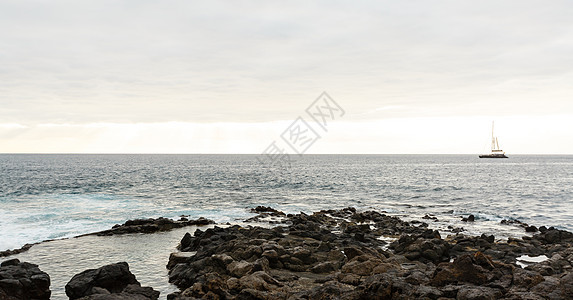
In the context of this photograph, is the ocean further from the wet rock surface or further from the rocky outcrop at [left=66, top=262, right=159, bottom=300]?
the wet rock surface

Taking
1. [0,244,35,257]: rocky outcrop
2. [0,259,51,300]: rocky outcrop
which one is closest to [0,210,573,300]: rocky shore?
[0,259,51,300]: rocky outcrop

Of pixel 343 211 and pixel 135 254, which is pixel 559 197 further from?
pixel 135 254

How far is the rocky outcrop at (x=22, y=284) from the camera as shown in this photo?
1445cm

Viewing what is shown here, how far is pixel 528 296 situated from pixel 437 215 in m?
29.9

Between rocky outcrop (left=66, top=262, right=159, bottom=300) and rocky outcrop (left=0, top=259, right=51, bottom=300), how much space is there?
2.88ft

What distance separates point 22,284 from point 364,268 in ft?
44.4

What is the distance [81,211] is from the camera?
4122 centimetres

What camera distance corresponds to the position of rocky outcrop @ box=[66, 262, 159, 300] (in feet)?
49.7

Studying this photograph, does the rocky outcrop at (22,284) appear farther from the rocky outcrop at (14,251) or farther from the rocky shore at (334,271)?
the rocky outcrop at (14,251)

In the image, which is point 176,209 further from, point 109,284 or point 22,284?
point 22,284

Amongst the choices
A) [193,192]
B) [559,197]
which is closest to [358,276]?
[193,192]

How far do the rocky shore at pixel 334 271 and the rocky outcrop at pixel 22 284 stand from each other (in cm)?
3

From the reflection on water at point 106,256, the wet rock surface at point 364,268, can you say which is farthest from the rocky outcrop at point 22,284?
the wet rock surface at point 364,268

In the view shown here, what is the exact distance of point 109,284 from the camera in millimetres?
15852
